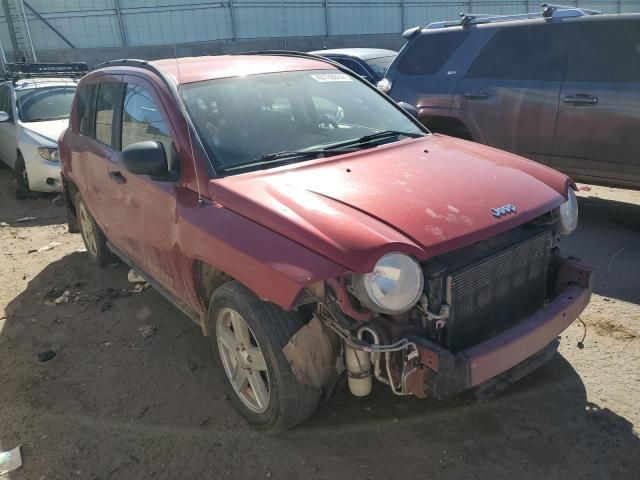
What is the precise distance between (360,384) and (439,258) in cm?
70

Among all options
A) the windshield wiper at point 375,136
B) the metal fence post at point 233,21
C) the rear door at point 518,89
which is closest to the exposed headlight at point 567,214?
the windshield wiper at point 375,136

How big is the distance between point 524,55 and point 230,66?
3.55m

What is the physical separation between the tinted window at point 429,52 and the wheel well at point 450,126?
0.56 m

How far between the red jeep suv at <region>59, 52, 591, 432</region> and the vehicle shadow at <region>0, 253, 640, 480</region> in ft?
0.80

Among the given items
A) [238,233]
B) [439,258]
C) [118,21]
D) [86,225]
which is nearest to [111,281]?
[86,225]

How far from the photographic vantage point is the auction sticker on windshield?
3.86m

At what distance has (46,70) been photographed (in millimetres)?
9203

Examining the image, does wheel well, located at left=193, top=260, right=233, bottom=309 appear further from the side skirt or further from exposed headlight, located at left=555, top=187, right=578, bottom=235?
exposed headlight, located at left=555, top=187, right=578, bottom=235

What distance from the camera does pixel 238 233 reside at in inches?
104

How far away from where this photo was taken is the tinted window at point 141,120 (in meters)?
3.35

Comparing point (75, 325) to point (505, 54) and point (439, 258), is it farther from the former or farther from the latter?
point (505, 54)

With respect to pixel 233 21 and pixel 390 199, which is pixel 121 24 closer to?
pixel 233 21

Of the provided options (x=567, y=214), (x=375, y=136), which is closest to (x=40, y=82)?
(x=375, y=136)

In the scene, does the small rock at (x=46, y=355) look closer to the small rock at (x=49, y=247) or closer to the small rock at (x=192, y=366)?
the small rock at (x=192, y=366)
